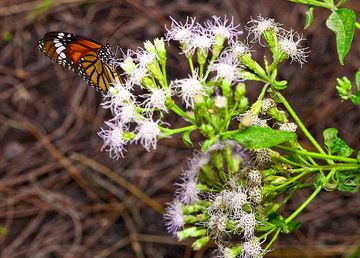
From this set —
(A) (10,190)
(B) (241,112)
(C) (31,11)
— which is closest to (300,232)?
(A) (10,190)

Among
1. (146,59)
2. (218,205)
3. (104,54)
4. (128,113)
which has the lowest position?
(218,205)

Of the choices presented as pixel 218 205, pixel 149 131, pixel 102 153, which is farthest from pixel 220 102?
pixel 102 153

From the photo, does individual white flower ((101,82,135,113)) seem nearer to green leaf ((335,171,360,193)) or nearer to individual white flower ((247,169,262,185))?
individual white flower ((247,169,262,185))

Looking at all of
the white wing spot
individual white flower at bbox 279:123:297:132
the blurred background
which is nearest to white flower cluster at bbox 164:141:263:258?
individual white flower at bbox 279:123:297:132

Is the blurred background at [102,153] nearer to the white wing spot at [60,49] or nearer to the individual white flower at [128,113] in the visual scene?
the white wing spot at [60,49]

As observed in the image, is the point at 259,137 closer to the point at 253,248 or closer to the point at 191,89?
the point at 191,89

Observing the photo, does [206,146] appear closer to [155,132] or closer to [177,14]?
[155,132]
